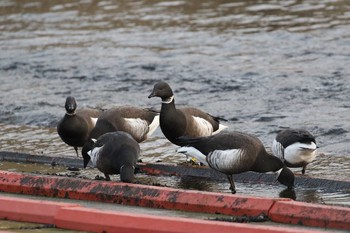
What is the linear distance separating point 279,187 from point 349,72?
757 centimetres

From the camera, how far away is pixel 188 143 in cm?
1061

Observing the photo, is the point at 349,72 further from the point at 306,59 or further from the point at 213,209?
the point at 213,209

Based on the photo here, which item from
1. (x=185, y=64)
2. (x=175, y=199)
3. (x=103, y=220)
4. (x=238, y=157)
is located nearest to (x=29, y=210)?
(x=103, y=220)

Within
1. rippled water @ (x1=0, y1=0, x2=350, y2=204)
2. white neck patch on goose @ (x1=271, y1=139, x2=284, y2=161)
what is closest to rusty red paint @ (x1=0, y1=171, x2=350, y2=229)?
white neck patch on goose @ (x1=271, y1=139, x2=284, y2=161)

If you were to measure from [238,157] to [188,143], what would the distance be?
0.73 metres

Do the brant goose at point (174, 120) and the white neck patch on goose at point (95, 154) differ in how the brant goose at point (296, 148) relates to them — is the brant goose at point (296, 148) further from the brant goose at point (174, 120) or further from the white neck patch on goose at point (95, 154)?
the white neck patch on goose at point (95, 154)

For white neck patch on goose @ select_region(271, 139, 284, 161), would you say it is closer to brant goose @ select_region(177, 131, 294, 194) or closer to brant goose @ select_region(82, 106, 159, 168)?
brant goose @ select_region(177, 131, 294, 194)

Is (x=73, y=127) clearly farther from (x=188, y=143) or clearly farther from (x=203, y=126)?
(x=188, y=143)

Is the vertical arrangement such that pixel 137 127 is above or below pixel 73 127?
below

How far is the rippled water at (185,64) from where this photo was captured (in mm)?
14648

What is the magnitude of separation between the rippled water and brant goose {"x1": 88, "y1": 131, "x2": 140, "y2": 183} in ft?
6.45

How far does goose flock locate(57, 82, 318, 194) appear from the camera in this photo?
33.0 feet

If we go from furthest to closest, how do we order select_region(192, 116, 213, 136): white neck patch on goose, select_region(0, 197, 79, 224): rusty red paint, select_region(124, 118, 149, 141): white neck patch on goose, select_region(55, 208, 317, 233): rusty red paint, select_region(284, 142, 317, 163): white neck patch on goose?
select_region(124, 118, 149, 141): white neck patch on goose
select_region(192, 116, 213, 136): white neck patch on goose
select_region(284, 142, 317, 163): white neck patch on goose
select_region(0, 197, 79, 224): rusty red paint
select_region(55, 208, 317, 233): rusty red paint

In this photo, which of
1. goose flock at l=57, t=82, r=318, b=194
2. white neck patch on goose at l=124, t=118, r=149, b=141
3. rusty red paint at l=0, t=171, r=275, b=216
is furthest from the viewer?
white neck patch on goose at l=124, t=118, r=149, b=141
